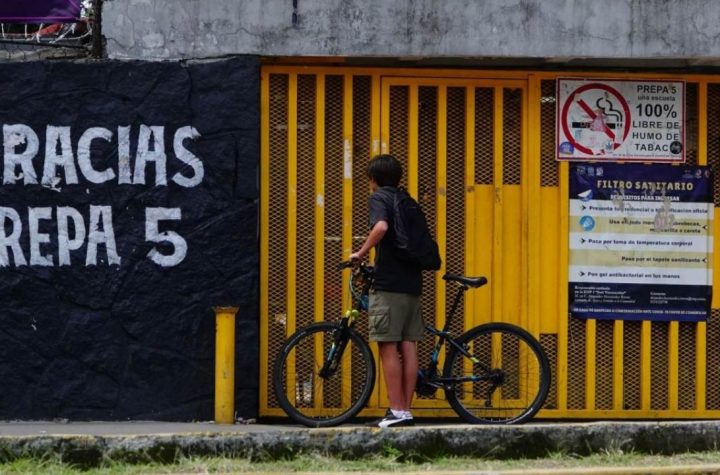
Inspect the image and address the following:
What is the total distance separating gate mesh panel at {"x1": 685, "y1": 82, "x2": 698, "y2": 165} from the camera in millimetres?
9719

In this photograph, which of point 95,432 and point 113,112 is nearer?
point 95,432

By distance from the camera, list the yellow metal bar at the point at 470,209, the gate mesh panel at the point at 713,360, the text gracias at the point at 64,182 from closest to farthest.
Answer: the text gracias at the point at 64,182, the yellow metal bar at the point at 470,209, the gate mesh panel at the point at 713,360

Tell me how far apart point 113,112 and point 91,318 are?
152 centimetres

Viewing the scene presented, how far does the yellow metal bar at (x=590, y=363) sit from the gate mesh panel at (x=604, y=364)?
4 centimetres

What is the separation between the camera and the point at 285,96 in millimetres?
9523

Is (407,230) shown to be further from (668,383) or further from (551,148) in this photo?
(668,383)

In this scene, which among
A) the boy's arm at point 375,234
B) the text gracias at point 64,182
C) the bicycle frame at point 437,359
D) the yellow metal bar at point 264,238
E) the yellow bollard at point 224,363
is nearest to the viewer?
the boy's arm at point 375,234

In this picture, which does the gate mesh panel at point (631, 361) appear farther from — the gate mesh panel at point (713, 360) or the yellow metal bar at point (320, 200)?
the yellow metal bar at point (320, 200)

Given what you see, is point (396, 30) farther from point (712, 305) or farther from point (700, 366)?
point (700, 366)

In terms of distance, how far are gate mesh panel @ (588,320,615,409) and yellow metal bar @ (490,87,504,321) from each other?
786mm

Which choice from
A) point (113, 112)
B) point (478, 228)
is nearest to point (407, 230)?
point (478, 228)

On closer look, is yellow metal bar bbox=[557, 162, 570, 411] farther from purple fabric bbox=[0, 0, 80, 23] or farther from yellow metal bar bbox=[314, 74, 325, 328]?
purple fabric bbox=[0, 0, 80, 23]

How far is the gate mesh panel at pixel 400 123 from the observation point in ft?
31.3

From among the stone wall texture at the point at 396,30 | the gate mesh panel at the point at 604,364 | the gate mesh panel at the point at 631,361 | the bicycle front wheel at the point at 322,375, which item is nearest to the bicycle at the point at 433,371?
the bicycle front wheel at the point at 322,375
